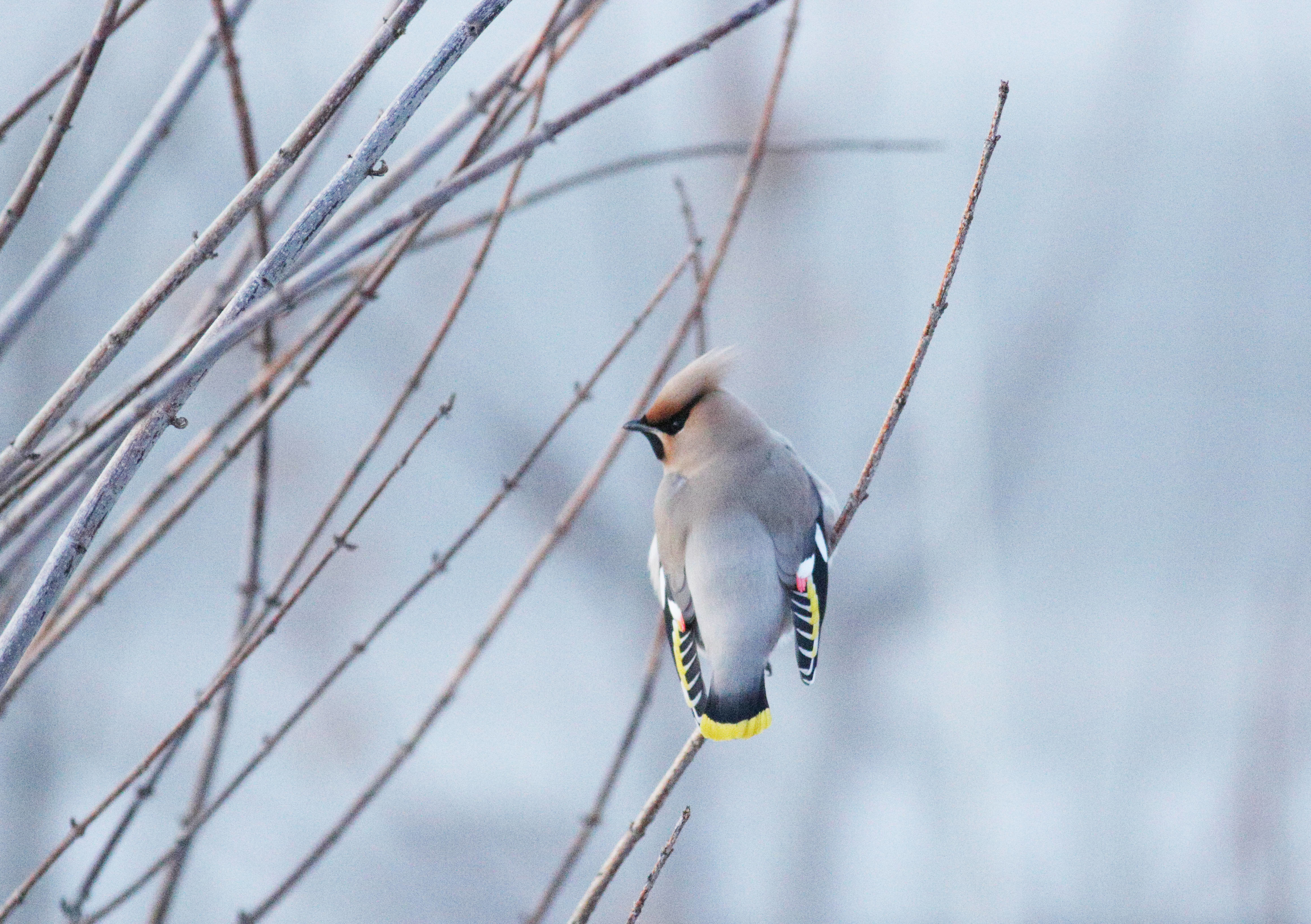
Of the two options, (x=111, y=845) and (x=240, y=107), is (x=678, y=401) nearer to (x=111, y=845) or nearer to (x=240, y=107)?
(x=240, y=107)

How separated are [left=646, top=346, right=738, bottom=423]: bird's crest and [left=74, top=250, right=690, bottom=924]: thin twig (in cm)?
72

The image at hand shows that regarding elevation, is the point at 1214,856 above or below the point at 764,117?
above

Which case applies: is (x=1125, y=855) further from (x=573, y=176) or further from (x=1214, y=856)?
(x=573, y=176)

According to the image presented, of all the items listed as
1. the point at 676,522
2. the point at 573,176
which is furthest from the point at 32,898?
the point at 573,176

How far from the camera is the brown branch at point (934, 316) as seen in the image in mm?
1327

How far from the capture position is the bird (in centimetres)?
215

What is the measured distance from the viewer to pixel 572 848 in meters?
1.41

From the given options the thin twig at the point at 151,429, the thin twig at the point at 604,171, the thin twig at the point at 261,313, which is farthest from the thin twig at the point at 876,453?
the thin twig at the point at 151,429

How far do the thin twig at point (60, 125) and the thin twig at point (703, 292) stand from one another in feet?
→ 1.86

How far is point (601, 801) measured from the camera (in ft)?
4.73

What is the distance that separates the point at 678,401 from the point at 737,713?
Result: 563 mm

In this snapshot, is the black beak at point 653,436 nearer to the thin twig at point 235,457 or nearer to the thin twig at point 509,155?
the thin twig at point 235,457

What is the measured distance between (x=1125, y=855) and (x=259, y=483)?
2051 mm

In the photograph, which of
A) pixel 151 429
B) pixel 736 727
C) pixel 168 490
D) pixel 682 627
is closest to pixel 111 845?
pixel 168 490
